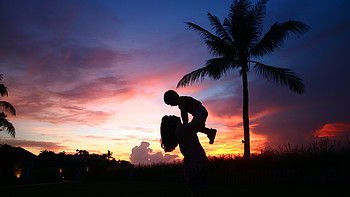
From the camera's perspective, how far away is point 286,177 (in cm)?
1273

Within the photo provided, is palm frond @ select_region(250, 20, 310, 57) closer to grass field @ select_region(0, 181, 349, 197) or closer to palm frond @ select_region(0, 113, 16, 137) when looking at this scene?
grass field @ select_region(0, 181, 349, 197)

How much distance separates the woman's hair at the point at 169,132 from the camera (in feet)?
12.8

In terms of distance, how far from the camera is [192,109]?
3619mm

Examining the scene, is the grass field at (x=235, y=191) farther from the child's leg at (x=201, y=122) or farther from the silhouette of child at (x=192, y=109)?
the silhouette of child at (x=192, y=109)

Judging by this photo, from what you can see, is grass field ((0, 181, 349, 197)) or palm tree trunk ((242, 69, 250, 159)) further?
palm tree trunk ((242, 69, 250, 159))

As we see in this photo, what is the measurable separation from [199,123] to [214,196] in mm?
6271

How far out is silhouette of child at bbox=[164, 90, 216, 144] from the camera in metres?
3.55

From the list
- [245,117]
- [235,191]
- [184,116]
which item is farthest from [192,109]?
[245,117]

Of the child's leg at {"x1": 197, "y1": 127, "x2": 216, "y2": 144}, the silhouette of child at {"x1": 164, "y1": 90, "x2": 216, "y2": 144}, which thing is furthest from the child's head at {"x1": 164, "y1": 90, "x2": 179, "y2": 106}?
the child's leg at {"x1": 197, "y1": 127, "x2": 216, "y2": 144}

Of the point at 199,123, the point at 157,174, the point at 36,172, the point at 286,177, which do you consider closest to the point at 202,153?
the point at 199,123

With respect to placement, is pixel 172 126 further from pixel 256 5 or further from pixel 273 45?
pixel 256 5

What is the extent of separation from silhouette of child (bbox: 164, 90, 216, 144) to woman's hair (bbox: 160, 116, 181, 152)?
26cm

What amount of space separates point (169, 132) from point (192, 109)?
553 mm

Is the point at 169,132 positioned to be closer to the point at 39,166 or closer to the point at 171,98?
the point at 171,98
